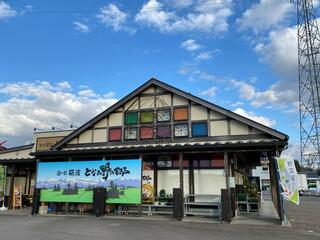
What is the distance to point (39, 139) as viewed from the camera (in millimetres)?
23266

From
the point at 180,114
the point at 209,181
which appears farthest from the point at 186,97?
the point at 209,181

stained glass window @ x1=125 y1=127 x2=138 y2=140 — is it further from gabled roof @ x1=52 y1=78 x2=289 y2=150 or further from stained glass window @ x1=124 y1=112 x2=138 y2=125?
gabled roof @ x1=52 y1=78 x2=289 y2=150

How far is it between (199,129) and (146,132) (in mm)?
2727

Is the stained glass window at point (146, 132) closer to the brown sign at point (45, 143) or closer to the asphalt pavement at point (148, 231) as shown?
the asphalt pavement at point (148, 231)

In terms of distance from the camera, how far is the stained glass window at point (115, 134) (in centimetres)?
1611

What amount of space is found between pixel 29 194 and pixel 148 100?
10.6 meters

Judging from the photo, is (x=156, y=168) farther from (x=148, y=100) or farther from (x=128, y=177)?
(x=148, y=100)

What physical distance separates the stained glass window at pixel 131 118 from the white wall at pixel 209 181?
4.24 m

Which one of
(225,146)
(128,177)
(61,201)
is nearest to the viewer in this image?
(225,146)

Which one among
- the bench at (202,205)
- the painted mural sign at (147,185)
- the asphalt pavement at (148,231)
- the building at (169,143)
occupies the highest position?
the building at (169,143)

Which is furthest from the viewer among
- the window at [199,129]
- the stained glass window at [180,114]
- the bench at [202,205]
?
the stained glass window at [180,114]

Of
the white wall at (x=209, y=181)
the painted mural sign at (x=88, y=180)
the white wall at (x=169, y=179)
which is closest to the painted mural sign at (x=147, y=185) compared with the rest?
the white wall at (x=169, y=179)

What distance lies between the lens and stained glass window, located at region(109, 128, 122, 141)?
52.8 feet

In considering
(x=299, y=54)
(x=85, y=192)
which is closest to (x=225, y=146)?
(x=85, y=192)
